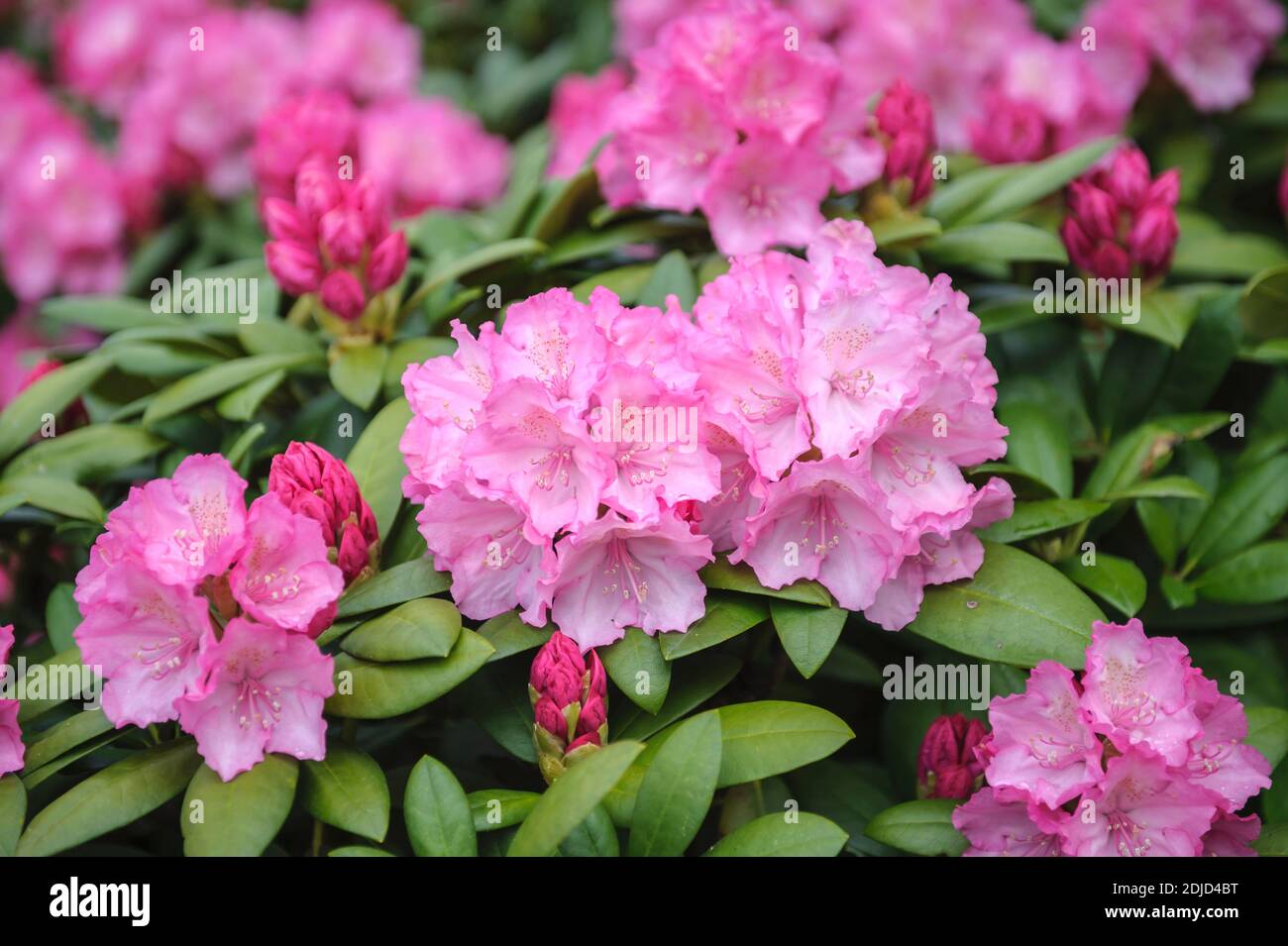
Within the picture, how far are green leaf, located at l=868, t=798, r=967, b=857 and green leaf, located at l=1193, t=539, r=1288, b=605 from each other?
488 millimetres

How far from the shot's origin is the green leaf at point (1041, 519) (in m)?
1.52

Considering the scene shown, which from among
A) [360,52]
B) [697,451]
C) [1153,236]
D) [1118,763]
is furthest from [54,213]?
[1118,763]

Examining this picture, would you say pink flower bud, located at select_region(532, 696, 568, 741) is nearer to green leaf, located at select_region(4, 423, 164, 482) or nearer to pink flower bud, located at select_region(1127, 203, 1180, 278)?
green leaf, located at select_region(4, 423, 164, 482)

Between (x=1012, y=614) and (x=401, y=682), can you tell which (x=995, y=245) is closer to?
(x=1012, y=614)

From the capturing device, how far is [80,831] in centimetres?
131

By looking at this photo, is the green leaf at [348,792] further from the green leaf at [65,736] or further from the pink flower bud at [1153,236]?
the pink flower bud at [1153,236]

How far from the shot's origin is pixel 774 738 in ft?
4.45

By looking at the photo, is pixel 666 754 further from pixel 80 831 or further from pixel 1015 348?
pixel 1015 348

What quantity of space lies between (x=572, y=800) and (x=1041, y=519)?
0.69 meters

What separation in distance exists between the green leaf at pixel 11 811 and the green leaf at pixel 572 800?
533 mm

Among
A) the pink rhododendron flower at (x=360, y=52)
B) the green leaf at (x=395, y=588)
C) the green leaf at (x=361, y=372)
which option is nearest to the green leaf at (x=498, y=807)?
the green leaf at (x=395, y=588)

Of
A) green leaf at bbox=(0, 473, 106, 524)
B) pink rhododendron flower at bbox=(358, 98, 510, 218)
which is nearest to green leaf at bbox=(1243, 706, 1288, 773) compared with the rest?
green leaf at bbox=(0, 473, 106, 524)
